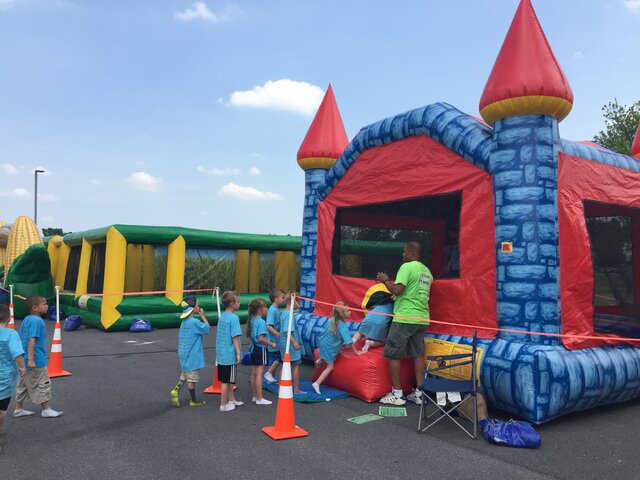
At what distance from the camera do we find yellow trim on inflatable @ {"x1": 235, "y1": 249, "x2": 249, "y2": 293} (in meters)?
13.2

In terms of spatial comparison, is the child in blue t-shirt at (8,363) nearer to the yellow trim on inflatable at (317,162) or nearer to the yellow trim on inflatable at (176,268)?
the yellow trim on inflatable at (317,162)

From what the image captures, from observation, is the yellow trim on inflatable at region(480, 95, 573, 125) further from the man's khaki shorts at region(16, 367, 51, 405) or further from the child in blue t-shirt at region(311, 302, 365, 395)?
the man's khaki shorts at region(16, 367, 51, 405)

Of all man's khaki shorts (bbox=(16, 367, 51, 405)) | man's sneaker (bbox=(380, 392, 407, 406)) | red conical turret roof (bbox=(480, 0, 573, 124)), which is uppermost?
red conical turret roof (bbox=(480, 0, 573, 124))

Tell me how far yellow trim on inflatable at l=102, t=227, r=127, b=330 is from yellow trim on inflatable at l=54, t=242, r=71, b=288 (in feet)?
11.7

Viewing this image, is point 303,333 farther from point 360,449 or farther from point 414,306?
point 360,449

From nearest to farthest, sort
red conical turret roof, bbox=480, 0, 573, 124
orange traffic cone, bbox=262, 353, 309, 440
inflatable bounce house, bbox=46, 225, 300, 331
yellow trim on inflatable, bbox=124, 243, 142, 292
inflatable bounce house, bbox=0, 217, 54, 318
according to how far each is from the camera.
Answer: orange traffic cone, bbox=262, 353, 309, 440 < red conical turret roof, bbox=480, 0, 573, 124 < inflatable bounce house, bbox=46, 225, 300, 331 < yellow trim on inflatable, bbox=124, 243, 142, 292 < inflatable bounce house, bbox=0, 217, 54, 318

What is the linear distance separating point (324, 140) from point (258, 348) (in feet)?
12.3

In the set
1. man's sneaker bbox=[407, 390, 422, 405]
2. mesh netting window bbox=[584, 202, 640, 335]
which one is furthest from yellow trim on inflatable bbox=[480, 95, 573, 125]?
man's sneaker bbox=[407, 390, 422, 405]

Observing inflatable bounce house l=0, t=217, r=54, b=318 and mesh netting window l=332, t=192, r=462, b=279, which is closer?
mesh netting window l=332, t=192, r=462, b=279

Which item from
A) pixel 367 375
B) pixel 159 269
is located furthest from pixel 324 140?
pixel 159 269

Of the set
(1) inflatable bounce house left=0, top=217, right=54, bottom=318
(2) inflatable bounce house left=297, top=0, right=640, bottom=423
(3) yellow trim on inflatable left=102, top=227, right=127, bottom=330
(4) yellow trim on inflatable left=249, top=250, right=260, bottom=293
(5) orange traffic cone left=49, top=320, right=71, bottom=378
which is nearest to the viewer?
(2) inflatable bounce house left=297, top=0, right=640, bottom=423

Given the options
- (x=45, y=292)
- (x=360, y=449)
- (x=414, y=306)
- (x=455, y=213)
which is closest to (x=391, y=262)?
(x=455, y=213)

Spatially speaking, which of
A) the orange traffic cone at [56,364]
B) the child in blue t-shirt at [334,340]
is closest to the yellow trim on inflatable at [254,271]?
the orange traffic cone at [56,364]

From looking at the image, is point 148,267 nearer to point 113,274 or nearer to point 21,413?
point 113,274
